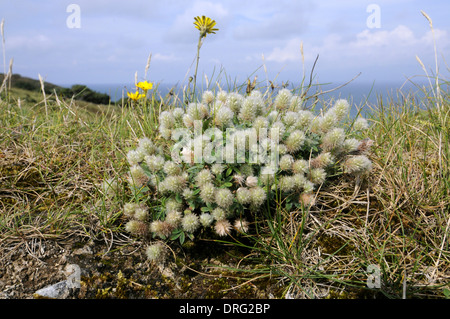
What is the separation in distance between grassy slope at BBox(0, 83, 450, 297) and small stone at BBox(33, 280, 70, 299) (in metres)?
0.48

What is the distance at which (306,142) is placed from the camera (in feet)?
9.50

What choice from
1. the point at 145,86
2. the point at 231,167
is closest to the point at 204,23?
the point at 145,86

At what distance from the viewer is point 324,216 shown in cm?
294

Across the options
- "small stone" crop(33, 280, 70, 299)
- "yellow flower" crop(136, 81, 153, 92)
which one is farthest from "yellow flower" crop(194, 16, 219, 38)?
"small stone" crop(33, 280, 70, 299)

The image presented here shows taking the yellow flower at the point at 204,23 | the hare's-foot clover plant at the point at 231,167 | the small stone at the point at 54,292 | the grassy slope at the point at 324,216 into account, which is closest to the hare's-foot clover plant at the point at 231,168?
the hare's-foot clover plant at the point at 231,167

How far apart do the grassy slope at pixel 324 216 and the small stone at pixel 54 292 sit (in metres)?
0.48

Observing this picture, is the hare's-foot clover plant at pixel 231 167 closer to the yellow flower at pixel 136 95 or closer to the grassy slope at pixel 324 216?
the grassy slope at pixel 324 216

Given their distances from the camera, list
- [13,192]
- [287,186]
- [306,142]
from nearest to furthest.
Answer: [287,186] → [306,142] → [13,192]

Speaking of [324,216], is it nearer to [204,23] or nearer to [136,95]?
[204,23]

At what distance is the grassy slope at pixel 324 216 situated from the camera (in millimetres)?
2582
